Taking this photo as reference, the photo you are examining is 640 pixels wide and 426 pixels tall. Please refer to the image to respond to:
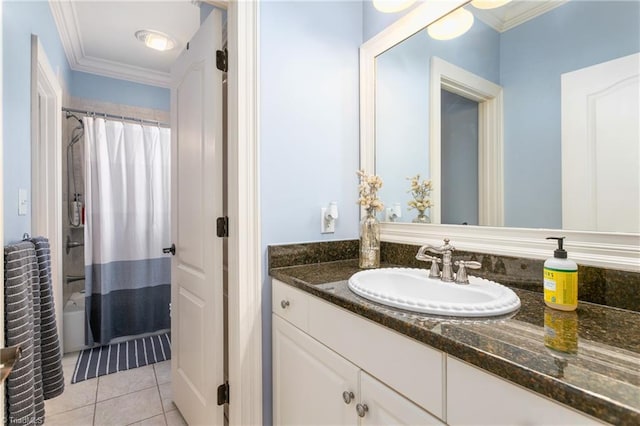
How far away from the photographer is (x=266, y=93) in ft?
4.25

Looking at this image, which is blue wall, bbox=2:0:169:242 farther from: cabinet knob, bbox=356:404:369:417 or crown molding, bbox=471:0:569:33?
crown molding, bbox=471:0:569:33

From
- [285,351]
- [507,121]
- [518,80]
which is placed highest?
[518,80]

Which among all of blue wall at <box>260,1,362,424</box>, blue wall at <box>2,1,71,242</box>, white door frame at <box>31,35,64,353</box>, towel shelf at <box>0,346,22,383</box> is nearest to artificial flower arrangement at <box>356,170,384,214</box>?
blue wall at <box>260,1,362,424</box>

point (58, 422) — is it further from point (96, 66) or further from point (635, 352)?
point (96, 66)

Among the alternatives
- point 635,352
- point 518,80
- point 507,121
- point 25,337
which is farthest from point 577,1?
point 25,337

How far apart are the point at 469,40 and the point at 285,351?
54.9 inches

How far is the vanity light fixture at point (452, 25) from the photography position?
A: 1.20 meters

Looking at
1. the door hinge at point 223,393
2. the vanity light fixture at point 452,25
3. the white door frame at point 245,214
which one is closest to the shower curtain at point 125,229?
the door hinge at point 223,393

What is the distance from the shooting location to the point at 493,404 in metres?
0.56

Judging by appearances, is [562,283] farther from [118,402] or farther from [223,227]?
[118,402]

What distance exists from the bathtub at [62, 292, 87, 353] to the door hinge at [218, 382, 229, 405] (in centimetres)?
179

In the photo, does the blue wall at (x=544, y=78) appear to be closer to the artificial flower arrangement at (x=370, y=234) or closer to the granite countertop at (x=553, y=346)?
the granite countertop at (x=553, y=346)

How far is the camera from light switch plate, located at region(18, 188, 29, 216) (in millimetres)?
1483

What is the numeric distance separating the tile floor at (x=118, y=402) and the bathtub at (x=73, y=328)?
29 centimetres
